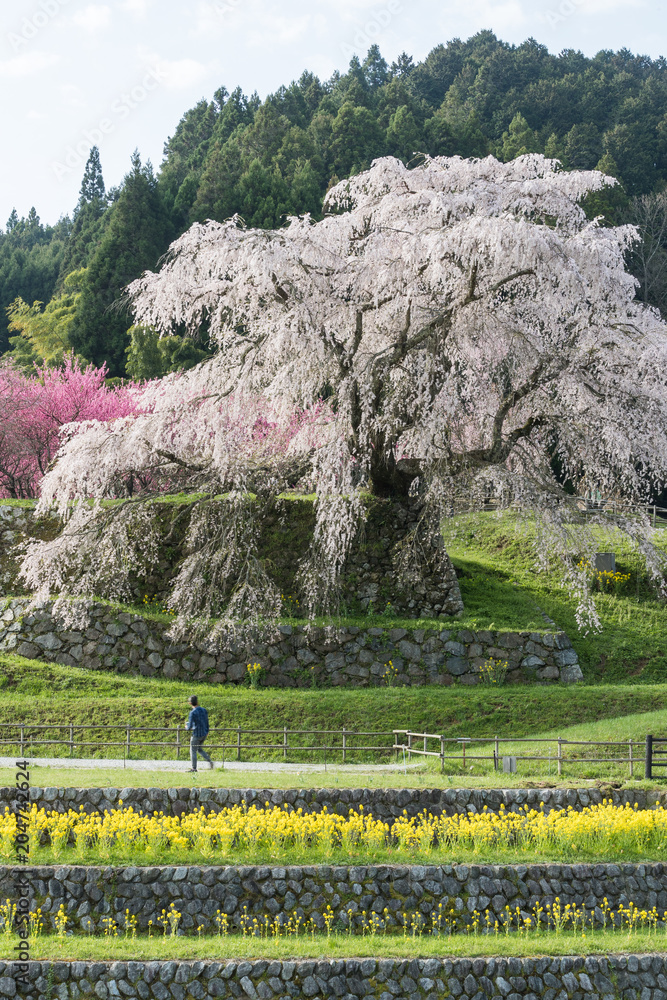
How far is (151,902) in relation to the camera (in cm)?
995

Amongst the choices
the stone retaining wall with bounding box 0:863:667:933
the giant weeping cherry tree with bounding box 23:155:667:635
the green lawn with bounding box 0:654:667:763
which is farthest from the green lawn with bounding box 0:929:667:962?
the giant weeping cherry tree with bounding box 23:155:667:635

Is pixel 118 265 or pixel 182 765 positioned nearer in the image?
pixel 182 765

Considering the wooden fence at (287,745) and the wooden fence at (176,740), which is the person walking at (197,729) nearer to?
the wooden fence at (287,745)

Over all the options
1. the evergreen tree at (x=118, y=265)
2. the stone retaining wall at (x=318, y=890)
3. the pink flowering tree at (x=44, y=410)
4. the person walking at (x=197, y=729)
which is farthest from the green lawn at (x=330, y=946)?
the evergreen tree at (x=118, y=265)

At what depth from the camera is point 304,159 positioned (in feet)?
182

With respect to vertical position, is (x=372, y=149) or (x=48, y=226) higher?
(x=48, y=226)

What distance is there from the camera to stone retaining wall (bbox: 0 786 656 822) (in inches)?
448

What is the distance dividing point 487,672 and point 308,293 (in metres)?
8.47

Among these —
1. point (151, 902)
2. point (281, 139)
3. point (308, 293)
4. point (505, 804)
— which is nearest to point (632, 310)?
point (308, 293)

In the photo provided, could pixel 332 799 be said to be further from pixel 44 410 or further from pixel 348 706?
pixel 44 410

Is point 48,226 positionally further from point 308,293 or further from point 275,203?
point 308,293

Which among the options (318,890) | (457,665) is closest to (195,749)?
(318,890)

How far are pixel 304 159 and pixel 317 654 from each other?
43154 mm

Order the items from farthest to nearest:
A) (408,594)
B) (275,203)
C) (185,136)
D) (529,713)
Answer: (185,136) < (275,203) < (408,594) < (529,713)
